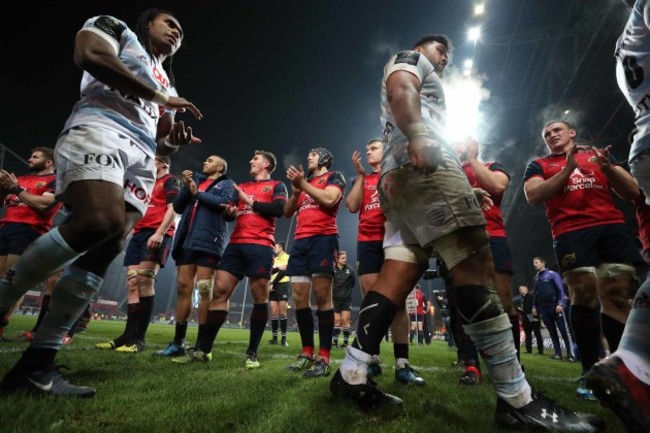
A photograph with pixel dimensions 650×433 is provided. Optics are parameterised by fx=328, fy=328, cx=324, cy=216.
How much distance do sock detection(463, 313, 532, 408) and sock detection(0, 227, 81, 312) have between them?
89.4 inches

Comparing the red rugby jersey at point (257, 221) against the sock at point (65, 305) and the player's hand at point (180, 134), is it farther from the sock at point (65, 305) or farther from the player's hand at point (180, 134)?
the sock at point (65, 305)

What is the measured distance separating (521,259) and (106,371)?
27.0 metres

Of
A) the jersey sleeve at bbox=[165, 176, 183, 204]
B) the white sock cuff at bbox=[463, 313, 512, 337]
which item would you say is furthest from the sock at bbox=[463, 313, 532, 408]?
the jersey sleeve at bbox=[165, 176, 183, 204]

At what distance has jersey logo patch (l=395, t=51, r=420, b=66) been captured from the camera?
2142 millimetres

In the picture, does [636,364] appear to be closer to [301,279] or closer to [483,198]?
[483,198]

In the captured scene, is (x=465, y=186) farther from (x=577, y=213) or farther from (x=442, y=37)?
(x=577, y=213)

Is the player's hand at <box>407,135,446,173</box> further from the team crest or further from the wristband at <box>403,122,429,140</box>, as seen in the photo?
the team crest

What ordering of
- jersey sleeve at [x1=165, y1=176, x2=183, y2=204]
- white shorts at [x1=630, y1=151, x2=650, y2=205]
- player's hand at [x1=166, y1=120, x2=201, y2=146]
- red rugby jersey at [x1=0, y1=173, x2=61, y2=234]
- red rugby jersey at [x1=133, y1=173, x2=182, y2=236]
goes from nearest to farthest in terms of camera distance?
1. white shorts at [x1=630, y1=151, x2=650, y2=205]
2. player's hand at [x1=166, y1=120, x2=201, y2=146]
3. red rugby jersey at [x1=0, y1=173, x2=61, y2=234]
4. red rugby jersey at [x1=133, y1=173, x2=182, y2=236]
5. jersey sleeve at [x1=165, y1=176, x2=183, y2=204]

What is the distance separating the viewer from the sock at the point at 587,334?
301 cm

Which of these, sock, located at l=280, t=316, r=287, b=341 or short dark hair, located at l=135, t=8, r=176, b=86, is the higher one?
short dark hair, located at l=135, t=8, r=176, b=86

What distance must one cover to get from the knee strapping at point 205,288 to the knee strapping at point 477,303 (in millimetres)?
3477

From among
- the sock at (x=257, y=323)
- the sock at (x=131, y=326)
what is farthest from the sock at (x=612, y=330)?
the sock at (x=131, y=326)

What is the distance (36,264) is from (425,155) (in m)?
2.17

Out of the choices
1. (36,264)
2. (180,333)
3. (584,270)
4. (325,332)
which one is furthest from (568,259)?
(180,333)
